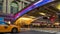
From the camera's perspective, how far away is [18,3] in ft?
153

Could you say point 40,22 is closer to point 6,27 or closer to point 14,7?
point 14,7

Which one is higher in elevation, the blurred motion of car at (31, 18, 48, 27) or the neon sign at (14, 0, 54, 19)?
the neon sign at (14, 0, 54, 19)

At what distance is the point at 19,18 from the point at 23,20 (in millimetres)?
1215

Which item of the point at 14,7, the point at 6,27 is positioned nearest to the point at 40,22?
the point at 14,7

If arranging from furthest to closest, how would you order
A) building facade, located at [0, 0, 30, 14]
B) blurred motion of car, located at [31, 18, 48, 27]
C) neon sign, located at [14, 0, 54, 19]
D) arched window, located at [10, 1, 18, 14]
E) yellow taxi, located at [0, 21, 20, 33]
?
1. arched window, located at [10, 1, 18, 14]
2. building facade, located at [0, 0, 30, 14]
3. blurred motion of car, located at [31, 18, 48, 27]
4. neon sign, located at [14, 0, 54, 19]
5. yellow taxi, located at [0, 21, 20, 33]

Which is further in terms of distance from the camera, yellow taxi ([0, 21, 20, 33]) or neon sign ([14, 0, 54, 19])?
neon sign ([14, 0, 54, 19])

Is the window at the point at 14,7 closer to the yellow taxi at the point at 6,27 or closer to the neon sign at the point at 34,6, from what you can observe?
the neon sign at the point at 34,6

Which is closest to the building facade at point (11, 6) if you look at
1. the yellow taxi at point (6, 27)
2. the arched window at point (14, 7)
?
the arched window at point (14, 7)

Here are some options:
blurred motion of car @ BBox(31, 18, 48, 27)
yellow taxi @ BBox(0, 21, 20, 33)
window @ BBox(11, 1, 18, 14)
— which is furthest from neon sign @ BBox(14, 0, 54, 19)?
yellow taxi @ BBox(0, 21, 20, 33)

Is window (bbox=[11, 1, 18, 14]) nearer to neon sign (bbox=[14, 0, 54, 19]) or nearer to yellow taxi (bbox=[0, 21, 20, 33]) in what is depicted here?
neon sign (bbox=[14, 0, 54, 19])

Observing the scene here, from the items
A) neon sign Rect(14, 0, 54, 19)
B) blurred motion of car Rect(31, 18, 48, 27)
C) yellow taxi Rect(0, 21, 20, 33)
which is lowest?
yellow taxi Rect(0, 21, 20, 33)

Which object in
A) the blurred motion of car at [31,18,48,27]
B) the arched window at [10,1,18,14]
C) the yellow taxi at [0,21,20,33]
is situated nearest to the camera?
the yellow taxi at [0,21,20,33]

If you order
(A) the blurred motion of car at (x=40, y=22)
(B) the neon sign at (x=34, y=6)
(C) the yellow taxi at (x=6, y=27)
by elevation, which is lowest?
(C) the yellow taxi at (x=6, y=27)

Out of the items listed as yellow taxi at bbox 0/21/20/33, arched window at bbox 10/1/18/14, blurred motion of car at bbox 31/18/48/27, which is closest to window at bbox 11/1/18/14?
arched window at bbox 10/1/18/14
